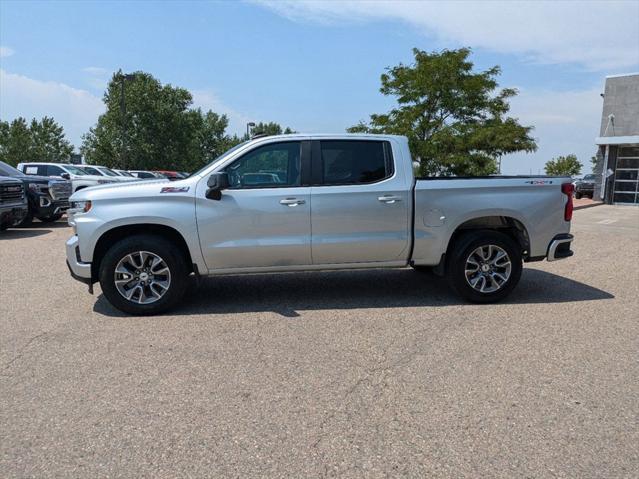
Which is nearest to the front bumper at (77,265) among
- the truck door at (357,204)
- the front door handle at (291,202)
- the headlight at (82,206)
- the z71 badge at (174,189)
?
the headlight at (82,206)

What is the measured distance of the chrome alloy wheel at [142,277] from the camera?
562 cm

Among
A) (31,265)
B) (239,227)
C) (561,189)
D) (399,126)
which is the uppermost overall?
(399,126)

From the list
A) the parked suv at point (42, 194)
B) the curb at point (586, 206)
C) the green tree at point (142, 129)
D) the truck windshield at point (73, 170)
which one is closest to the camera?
the parked suv at point (42, 194)

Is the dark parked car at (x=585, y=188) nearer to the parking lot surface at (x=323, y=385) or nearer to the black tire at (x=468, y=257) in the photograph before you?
the parking lot surface at (x=323, y=385)

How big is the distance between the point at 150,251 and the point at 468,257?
3.45 meters

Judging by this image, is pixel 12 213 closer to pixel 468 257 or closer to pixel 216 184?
pixel 216 184

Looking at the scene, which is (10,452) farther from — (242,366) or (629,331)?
(629,331)

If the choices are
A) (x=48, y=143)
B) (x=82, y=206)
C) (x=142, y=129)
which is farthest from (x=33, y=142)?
(x=82, y=206)

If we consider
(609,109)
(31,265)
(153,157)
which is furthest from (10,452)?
(153,157)

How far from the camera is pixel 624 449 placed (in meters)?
2.97

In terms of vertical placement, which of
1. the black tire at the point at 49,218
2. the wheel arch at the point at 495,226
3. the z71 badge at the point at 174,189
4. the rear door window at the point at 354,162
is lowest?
the black tire at the point at 49,218

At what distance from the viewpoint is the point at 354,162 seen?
600 cm

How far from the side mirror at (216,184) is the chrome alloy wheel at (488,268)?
279cm

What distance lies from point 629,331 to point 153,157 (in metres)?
57.6
